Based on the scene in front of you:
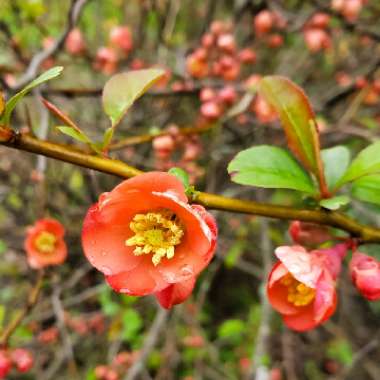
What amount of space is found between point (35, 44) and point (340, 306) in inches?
77.8

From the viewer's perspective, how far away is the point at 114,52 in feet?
7.53

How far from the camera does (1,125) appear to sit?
623mm

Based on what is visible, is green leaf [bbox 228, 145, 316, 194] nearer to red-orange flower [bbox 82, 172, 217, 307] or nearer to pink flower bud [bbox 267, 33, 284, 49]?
red-orange flower [bbox 82, 172, 217, 307]

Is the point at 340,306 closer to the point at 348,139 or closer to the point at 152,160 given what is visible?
the point at 348,139

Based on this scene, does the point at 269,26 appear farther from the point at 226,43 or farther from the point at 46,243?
the point at 46,243

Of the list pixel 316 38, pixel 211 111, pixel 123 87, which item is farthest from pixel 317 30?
pixel 123 87

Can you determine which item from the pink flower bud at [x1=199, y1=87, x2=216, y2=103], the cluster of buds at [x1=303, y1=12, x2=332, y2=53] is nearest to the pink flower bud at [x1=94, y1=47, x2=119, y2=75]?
the pink flower bud at [x1=199, y1=87, x2=216, y2=103]

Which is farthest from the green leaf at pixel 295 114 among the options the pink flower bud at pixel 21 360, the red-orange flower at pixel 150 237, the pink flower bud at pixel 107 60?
the pink flower bud at pixel 107 60

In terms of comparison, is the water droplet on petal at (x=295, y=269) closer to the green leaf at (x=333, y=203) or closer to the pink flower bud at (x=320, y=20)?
the green leaf at (x=333, y=203)

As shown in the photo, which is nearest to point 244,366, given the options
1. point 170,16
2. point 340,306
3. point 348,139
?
point 340,306

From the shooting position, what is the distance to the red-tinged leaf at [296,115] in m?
0.74

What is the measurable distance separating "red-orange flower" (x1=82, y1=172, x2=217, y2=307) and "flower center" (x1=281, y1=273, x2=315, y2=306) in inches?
7.7

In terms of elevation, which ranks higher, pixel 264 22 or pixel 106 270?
pixel 106 270

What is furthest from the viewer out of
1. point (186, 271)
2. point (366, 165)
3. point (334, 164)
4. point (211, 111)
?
point (211, 111)
